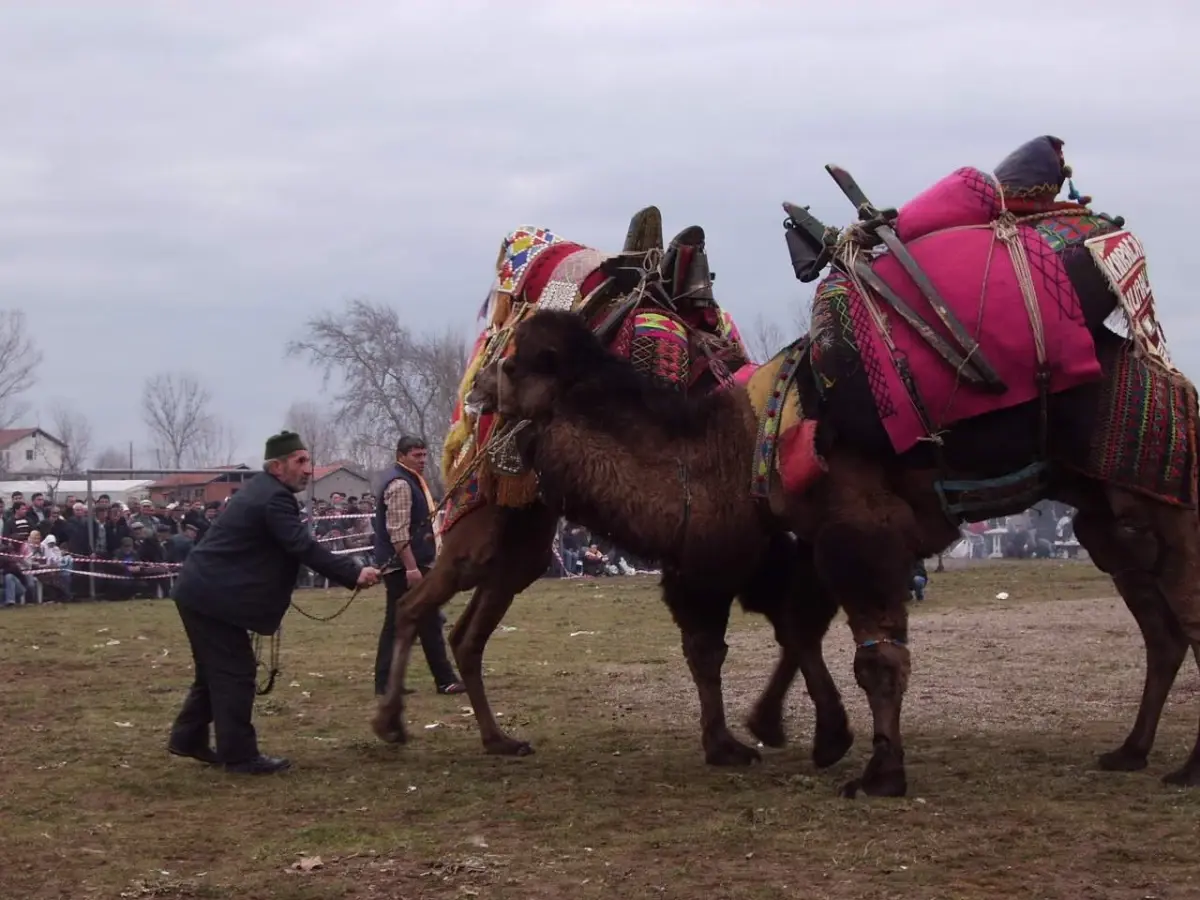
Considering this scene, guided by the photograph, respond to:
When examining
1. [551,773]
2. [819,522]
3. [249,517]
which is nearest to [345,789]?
[551,773]

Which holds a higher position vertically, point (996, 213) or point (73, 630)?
point (996, 213)

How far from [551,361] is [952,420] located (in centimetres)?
190

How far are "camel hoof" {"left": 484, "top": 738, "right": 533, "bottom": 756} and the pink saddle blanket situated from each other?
2.97 metres

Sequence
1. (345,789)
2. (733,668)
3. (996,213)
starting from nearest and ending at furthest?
(996,213)
(345,789)
(733,668)

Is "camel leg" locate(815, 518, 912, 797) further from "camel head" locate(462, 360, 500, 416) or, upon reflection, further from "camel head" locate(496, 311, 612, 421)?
"camel head" locate(462, 360, 500, 416)

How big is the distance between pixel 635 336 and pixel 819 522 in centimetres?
170

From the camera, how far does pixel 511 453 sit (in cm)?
817

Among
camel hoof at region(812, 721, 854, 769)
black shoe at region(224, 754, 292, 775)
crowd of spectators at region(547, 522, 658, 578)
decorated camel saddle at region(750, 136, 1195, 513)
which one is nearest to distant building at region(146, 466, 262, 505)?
crowd of spectators at region(547, 522, 658, 578)

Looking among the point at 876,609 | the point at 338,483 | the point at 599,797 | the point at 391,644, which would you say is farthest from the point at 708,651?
the point at 338,483

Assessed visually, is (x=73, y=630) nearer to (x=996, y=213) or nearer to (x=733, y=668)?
(x=733, y=668)

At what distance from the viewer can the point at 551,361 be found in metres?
7.46

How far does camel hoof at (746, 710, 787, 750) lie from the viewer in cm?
845

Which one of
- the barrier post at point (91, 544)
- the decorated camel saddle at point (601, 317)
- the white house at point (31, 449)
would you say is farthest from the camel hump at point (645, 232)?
the white house at point (31, 449)

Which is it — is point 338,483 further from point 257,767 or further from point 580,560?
point 257,767
